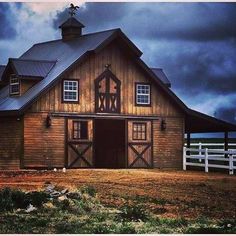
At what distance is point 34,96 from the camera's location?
63.6 feet

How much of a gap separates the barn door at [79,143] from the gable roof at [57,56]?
1.28 m

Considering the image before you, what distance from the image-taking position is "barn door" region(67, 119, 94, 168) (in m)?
19.9

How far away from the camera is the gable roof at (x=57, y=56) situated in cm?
1902

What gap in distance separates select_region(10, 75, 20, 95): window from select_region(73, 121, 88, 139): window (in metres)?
1.77

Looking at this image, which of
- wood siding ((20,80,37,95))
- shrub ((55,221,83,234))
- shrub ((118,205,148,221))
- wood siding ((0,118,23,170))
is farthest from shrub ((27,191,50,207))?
wood siding ((20,80,37,95))

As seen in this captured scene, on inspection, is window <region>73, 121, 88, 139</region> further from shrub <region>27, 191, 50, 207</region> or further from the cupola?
shrub <region>27, 191, 50, 207</region>

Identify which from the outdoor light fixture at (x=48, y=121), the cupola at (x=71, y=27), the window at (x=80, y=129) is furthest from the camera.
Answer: the window at (x=80, y=129)

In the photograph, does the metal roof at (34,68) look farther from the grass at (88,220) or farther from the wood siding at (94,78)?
the grass at (88,220)

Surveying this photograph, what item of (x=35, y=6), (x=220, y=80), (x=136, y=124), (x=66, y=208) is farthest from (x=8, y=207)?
(x=136, y=124)

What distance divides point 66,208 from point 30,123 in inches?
192

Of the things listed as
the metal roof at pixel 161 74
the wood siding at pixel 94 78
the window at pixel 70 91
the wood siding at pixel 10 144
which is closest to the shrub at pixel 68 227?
the metal roof at pixel 161 74

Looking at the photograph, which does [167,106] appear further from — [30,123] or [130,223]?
[130,223]

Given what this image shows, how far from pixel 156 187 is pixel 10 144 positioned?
15.0 feet

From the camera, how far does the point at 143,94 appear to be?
2056 centimetres
